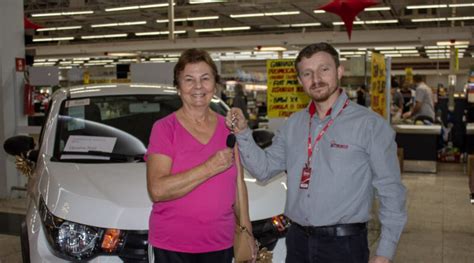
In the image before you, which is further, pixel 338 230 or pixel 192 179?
pixel 338 230

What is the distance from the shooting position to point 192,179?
2299mm

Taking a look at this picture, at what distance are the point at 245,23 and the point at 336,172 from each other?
83.4 feet

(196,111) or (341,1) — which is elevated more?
(341,1)

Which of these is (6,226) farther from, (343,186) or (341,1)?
(341,1)

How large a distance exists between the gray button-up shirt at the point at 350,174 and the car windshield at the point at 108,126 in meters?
1.63

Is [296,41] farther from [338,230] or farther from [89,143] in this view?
[338,230]

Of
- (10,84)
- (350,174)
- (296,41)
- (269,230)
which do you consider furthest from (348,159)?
(296,41)

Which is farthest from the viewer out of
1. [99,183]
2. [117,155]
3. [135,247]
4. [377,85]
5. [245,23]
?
[245,23]

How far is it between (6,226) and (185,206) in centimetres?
518

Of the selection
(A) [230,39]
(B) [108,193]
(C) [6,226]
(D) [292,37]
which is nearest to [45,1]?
(A) [230,39]

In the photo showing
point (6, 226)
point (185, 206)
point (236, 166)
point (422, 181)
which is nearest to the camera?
point (185, 206)

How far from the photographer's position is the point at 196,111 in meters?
2.51

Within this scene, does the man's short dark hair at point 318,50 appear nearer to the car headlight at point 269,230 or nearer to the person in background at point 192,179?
the person in background at point 192,179

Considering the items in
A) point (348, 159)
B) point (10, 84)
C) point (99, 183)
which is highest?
point (10, 84)
